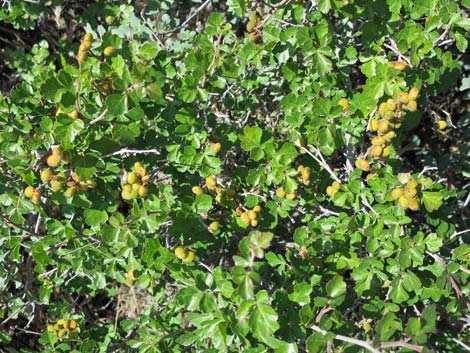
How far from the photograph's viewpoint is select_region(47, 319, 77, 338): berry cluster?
2.30 m

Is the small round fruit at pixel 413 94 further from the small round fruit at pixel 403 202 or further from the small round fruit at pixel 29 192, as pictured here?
the small round fruit at pixel 29 192

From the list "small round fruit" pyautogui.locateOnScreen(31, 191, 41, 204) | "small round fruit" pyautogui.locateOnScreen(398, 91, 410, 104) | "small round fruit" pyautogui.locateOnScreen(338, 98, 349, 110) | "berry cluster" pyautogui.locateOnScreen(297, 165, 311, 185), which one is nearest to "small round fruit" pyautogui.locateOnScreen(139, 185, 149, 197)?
"small round fruit" pyautogui.locateOnScreen(31, 191, 41, 204)

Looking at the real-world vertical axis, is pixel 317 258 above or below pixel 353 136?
below

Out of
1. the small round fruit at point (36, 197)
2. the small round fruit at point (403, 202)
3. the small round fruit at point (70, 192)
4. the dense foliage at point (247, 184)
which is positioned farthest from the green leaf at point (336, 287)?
the small round fruit at point (36, 197)

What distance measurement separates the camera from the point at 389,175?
2062 millimetres

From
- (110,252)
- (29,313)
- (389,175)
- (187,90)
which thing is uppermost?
(187,90)

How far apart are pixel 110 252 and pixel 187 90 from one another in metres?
0.65

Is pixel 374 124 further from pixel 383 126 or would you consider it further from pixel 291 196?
pixel 291 196

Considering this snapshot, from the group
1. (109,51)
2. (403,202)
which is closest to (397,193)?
(403,202)

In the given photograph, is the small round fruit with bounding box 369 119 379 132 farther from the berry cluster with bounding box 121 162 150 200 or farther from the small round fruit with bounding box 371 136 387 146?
the berry cluster with bounding box 121 162 150 200

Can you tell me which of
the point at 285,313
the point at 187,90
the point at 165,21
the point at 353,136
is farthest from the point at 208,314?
the point at 165,21

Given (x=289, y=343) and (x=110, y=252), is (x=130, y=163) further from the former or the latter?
(x=289, y=343)

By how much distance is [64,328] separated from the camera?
2.33 m

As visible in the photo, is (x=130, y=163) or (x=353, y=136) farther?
(x=353, y=136)
